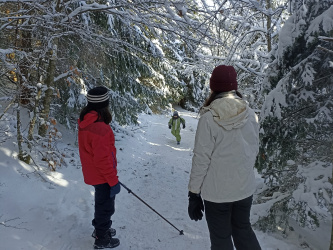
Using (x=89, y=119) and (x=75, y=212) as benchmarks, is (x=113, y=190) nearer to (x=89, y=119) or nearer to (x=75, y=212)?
(x=89, y=119)

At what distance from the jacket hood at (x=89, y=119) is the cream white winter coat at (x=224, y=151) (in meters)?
1.37

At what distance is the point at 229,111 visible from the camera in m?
2.12

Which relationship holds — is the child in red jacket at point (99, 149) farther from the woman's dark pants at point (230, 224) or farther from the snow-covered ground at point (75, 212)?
→ the woman's dark pants at point (230, 224)

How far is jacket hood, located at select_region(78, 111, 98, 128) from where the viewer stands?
290 centimetres

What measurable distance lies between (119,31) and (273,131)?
5.72 metres

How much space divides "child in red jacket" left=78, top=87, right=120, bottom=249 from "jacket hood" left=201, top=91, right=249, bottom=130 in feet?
4.44

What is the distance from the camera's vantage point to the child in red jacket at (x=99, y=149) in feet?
9.48

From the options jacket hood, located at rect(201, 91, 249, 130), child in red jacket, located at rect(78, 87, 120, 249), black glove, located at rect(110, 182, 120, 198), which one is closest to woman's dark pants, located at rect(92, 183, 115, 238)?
child in red jacket, located at rect(78, 87, 120, 249)

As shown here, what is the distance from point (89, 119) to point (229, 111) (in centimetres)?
168

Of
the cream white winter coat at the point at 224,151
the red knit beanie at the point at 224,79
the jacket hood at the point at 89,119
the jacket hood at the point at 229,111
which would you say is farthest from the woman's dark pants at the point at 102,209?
the red knit beanie at the point at 224,79

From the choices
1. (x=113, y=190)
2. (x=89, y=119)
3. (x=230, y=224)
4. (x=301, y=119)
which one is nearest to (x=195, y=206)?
(x=230, y=224)

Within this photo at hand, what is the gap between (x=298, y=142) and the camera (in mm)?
3570

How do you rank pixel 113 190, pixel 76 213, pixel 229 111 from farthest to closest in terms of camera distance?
1. pixel 76 213
2. pixel 113 190
3. pixel 229 111

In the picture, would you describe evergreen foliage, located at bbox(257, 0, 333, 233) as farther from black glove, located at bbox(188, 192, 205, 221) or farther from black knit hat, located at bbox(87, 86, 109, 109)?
black knit hat, located at bbox(87, 86, 109, 109)
